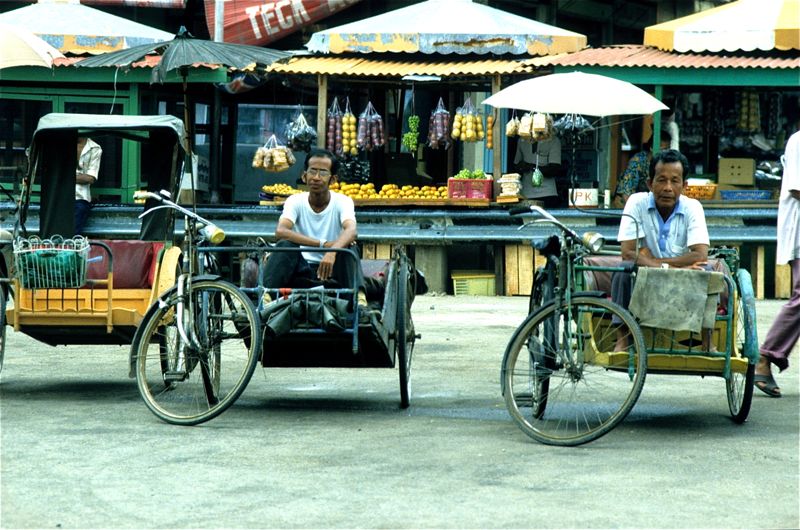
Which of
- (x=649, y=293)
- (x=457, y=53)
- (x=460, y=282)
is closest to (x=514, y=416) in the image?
(x=649, y=293)

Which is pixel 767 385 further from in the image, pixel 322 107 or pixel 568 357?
pixel 322 107

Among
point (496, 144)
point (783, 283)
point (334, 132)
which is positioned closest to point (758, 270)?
point (783, 283)

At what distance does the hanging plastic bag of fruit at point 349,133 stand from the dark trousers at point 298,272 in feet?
33.1

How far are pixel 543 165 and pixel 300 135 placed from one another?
340 cm

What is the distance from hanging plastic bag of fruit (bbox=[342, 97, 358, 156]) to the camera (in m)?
18.1

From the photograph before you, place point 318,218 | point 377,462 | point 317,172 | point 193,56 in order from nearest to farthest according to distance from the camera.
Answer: point 377,462 → point 317,172 → point 318,218 → point 193,56

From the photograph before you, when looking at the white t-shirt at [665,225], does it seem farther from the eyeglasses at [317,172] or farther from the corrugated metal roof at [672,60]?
the corrugated metal roof at [672,60]

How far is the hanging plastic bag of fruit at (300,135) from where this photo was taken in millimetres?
17953

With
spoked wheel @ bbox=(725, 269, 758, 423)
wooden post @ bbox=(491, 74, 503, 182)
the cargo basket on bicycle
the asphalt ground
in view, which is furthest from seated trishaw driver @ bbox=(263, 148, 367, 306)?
wooden post @ bbox=(491, 74, 503, 182)

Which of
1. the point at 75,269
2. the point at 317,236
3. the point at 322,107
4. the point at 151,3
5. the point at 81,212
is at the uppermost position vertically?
the point at 151,3

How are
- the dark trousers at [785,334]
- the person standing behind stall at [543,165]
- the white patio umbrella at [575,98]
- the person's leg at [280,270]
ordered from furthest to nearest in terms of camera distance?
the person standing behind stall at [543,165], the white patio umbrella at [575,98], the dark trousers at [785,334], the person's leg at [280,270]

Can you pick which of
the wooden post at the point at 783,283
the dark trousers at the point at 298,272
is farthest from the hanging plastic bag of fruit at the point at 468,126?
the dark trousers at the point at 298,272

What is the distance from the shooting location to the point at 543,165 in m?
18.7

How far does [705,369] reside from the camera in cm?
728
